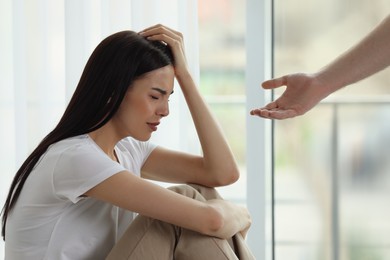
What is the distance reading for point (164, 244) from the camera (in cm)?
193

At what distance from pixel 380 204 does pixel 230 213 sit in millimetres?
1353

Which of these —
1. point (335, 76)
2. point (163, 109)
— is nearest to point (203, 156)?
point (163, 109)

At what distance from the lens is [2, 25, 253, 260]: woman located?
6.36 ft

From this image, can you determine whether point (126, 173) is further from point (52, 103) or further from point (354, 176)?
point (354, 176)

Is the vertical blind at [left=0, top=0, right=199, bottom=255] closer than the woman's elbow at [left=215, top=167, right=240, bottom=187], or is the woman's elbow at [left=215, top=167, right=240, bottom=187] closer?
the woman's elbow at [left=215, top=167, right=240, bottom=187]

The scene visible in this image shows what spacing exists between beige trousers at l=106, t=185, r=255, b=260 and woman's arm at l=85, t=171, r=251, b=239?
3 cm

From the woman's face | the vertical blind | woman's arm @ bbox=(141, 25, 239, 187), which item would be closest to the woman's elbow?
woman's arm @ bbox=(141, 25, 239, 187)

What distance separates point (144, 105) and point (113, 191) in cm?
30

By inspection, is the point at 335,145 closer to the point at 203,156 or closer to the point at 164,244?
the point at 203,156

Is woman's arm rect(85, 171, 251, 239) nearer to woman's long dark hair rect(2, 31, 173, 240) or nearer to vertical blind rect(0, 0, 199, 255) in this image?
woman's long dark hair rect(2, 31, 173, 240)

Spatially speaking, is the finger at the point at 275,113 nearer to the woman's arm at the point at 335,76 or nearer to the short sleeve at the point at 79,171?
the woman's arm at the point at 335,76

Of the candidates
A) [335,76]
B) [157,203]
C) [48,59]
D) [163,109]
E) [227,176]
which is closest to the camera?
[335,76]

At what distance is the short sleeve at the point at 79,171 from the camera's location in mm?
1944

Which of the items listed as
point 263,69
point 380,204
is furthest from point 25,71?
point 380,204
